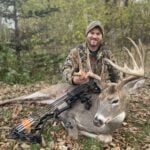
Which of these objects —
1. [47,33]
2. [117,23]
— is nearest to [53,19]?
[47,33]

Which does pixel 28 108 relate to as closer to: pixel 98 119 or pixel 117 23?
pixel 98 119

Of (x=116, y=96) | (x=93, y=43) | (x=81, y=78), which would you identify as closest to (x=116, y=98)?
(x=116, y=96)

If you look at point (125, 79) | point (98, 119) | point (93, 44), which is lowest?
point (98, 119)

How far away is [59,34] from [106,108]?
11934mm

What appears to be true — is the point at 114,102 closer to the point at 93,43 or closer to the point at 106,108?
the point at 106,108

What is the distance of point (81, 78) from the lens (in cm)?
618

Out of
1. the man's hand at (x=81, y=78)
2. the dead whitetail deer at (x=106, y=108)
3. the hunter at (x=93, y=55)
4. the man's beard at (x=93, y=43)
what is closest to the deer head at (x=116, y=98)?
the dead whitetail deer at (x=106, y=108)

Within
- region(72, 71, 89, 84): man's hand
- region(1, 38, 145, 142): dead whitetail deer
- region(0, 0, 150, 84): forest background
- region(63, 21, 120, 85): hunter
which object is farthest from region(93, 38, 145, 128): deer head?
region(0, 0, 150, 84): forest background

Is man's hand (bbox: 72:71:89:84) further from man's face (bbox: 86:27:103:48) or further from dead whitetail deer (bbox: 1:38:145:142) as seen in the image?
man's face (bbox: 86:27:103:48)

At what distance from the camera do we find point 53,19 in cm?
1938

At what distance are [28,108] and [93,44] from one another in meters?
1.71

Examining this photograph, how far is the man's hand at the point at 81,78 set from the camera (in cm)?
611

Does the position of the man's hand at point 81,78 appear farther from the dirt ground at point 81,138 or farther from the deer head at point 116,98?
the dirt ground at point 81,138

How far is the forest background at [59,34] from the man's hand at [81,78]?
545 centimetres
